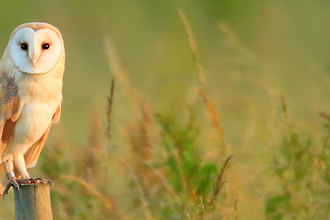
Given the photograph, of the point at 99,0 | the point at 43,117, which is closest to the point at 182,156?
the point at 43,117

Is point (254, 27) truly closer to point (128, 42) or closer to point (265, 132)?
point (128, 42)

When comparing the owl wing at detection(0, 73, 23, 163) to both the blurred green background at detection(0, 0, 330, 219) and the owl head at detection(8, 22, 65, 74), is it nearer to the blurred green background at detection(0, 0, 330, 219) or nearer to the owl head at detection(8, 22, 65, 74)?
the owl head at detection(8, 22, 65, 74)

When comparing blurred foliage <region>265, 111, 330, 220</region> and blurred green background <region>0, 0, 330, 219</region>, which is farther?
blurred green background <region>0, 0, 330, 219</region>

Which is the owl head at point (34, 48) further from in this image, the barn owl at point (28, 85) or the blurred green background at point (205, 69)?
the blurred green background at point (205, 69)

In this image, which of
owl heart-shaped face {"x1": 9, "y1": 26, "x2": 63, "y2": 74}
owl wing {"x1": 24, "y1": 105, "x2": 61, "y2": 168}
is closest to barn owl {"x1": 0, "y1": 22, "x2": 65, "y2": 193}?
owl heart-shaped face {"x1": 9, "y1": 26, "x2": 63, "y2": 74}

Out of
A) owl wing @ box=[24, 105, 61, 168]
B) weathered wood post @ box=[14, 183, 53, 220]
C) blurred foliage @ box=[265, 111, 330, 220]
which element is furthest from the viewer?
owl wing @ box=[24, 105, 61, 168]

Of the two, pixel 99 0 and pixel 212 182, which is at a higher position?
pixel 212 182

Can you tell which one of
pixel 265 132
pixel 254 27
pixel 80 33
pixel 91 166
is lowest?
pixel 254 27

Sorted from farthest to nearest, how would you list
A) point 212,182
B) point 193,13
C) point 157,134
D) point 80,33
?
point 193,13, point 80,33, point 157,134, point 212,182
